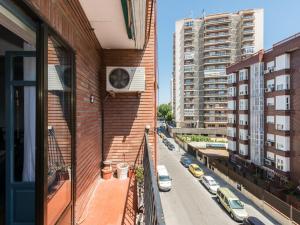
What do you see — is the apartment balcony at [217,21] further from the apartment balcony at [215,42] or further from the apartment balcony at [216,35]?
the apartment balcony at [215,42]

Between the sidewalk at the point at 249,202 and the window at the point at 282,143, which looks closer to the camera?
the sidewalk at the point at 249,202

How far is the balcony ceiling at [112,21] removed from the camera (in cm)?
325

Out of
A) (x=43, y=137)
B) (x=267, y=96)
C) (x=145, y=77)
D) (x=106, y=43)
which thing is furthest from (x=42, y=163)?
(x=267, y=96)

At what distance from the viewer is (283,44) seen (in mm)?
17094

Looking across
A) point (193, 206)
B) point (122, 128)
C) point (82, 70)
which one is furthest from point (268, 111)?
point (82, 70)

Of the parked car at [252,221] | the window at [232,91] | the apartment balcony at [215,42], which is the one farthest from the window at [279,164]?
the apartment balcony at [215,42]

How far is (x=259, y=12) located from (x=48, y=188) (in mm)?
45400

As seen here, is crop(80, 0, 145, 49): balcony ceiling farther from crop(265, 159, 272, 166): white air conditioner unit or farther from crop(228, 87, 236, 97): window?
crop(228, 87, 236, 97): window

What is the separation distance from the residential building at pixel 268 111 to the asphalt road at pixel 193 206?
14.0 ft

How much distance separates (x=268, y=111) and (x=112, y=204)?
1873 cm

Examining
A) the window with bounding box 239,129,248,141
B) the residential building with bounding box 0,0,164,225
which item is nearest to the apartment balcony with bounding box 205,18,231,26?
the window with bounding box 239,129,248,141

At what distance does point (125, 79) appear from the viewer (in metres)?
5.56

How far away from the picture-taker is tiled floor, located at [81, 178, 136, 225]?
3.64 meters

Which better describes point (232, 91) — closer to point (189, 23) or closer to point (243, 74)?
point (243, 74)
